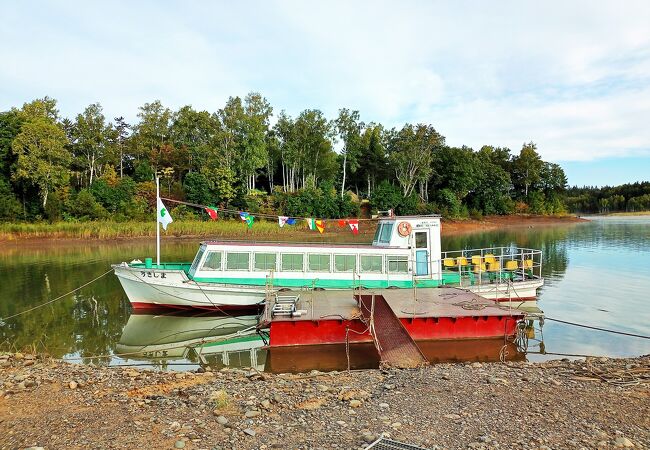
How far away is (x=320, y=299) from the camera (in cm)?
1695

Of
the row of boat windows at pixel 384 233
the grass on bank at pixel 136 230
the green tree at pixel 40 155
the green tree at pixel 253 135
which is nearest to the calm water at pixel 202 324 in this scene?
the row of boat windows at pixel 384 233

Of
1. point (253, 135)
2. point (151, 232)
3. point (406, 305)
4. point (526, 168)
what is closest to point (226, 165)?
point (253, 135)

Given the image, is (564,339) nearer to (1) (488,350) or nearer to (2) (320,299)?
(1) (488,350)

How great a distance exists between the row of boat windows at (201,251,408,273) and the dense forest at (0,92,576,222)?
113 feet

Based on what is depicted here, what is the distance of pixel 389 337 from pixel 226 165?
52021 mm

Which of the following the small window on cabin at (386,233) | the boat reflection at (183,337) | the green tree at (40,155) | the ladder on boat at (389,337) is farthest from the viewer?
the green tree at (40,155)

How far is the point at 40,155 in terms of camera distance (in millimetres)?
53125

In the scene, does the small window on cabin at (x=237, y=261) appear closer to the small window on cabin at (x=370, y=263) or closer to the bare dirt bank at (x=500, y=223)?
the small window on cabin at (x=370, y=263)

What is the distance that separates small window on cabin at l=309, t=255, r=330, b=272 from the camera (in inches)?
774

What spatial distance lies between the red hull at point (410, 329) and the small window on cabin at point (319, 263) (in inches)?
214

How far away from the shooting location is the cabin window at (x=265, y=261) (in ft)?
64.0

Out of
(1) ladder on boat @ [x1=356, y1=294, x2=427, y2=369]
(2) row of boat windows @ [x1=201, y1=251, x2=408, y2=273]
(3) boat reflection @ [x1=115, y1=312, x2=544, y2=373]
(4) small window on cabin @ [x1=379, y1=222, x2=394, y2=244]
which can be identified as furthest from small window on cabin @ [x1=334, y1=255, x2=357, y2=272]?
(3) boat reflection @ [x1=115, y1=312, x2=544, y2=373]

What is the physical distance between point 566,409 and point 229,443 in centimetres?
581

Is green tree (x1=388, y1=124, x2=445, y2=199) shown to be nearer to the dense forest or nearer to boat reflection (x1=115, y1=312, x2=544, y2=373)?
the dense forest
